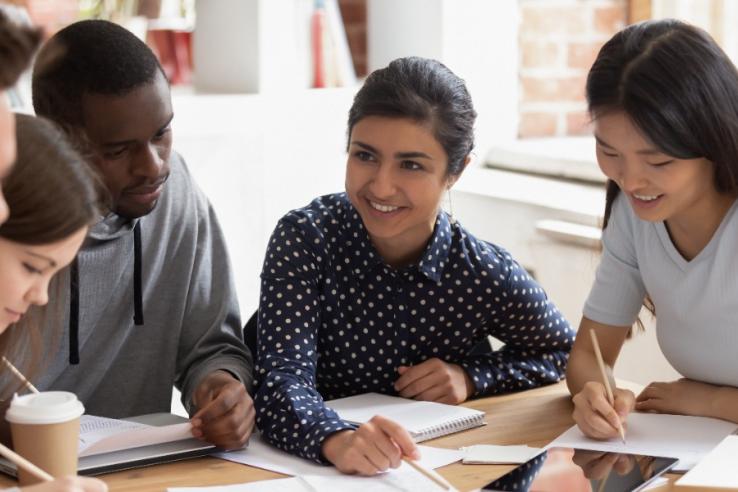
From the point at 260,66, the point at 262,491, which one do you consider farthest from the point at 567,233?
the point at 262,491

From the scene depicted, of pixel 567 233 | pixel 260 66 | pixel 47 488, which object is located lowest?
pixel 567 233

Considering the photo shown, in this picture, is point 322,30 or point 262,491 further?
point 322,30

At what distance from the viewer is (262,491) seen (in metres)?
1.45

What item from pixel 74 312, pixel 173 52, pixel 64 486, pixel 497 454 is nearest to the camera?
pixel 64 486

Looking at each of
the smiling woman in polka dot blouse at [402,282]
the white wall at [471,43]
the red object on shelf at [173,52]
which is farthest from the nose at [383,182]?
the red object on shelf at [173,52]

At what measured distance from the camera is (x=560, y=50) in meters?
3.47

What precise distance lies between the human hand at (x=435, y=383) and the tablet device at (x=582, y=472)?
305 mm

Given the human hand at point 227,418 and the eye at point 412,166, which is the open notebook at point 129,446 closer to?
the human hand at point 227,418

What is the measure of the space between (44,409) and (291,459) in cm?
41

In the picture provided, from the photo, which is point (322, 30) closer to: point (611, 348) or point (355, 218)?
point (355, 218)

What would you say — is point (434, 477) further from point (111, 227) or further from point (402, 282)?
point (111, 227)

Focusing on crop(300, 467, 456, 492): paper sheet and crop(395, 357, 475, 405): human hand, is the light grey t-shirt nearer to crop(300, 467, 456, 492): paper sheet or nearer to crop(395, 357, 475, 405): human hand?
crop(395, 357, 475, 405): human hand

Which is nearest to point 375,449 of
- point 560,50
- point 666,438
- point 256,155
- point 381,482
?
point 381,482

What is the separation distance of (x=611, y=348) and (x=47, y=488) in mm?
1031
